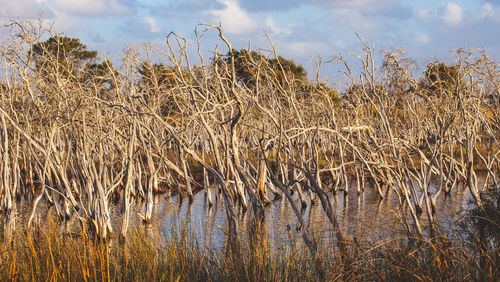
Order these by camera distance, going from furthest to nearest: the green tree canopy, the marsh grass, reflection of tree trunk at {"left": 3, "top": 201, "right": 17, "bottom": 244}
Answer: the green tree canopy → reflection of tree trunk at {"left": 3, "top": 201, "right": 17, "bottom": 244} → the marsh grass

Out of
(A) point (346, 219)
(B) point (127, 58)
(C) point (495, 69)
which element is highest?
(B) point (127, 58)

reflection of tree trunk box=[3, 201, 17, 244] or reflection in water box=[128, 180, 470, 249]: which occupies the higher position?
reflection of tree trunk box=[3, 201, 17, 244]

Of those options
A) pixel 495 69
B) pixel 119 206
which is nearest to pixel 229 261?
pixel 495 69

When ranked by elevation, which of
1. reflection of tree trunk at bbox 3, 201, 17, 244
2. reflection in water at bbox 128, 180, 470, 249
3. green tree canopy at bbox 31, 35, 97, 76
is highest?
green tree canopy at bbox 31, 35, 97, 76

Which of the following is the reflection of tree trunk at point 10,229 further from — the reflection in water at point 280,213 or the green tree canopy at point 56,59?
the green tree canopy at point 56,59

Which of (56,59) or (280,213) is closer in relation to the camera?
(56,59)

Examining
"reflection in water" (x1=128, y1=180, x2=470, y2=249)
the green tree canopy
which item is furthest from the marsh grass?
the green tree canopy

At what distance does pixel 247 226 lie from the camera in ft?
43.7

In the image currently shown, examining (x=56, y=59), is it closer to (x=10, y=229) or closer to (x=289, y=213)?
(x=10, y=229)

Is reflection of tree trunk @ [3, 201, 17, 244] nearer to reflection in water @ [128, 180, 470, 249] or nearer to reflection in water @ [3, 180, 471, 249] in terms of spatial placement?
reflection in water @ [3, 180, 471, 249]

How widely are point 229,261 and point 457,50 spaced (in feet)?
24.8

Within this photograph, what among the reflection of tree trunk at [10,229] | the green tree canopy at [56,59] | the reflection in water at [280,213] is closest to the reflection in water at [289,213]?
the reflection in water at [280,213]

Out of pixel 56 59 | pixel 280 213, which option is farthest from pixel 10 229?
pixel 280 213

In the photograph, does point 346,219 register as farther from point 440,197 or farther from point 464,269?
point 464,269
